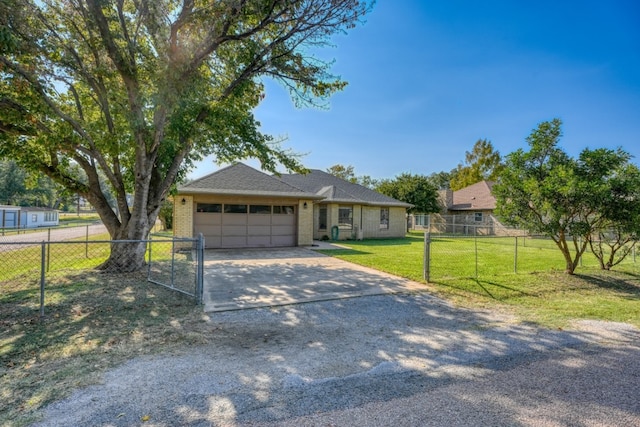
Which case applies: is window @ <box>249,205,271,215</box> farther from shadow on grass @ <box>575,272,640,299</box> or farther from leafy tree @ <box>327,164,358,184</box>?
leafy tree @ <box>327,164,358,184</box>

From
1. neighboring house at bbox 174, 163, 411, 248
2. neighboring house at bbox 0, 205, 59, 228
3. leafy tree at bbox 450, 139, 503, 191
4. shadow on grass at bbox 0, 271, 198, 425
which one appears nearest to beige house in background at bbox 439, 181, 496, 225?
leafy tree at bbox 450, 139, 503, 191

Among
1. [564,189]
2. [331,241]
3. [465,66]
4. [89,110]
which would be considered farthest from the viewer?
[331,241]

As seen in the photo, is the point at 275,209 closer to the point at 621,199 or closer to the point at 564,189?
the point at 564,189

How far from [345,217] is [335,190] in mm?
1998

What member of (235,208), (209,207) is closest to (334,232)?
(235,208)

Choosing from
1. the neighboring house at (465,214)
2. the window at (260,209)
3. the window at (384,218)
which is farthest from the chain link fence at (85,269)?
the neighboring house at (465,214)

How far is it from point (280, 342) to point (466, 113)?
20907 millimetres

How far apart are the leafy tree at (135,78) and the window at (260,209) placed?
5145 mm

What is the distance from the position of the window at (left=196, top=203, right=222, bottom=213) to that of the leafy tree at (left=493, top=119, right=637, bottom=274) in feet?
36.6

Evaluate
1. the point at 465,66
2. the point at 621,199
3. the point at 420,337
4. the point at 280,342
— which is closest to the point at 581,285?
the point at 621,199

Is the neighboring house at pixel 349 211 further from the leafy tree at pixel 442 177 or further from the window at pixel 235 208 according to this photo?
the leafy tree at pixel 442 177

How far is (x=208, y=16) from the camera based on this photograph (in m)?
7.96

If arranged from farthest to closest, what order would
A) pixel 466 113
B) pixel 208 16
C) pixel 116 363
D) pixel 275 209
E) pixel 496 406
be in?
pixel 466 113, pixel 275 209, pixel 208 16, pixel 116 363, pixel 496 406

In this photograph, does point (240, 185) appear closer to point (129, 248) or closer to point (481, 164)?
point (129, 248)
